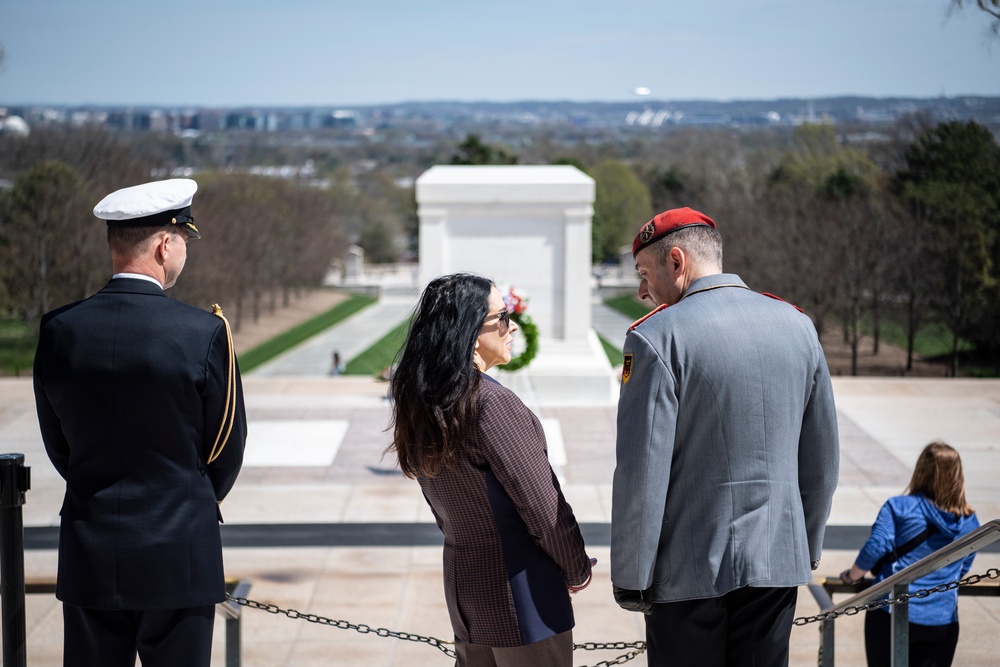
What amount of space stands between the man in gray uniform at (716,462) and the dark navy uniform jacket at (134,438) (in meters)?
1.11

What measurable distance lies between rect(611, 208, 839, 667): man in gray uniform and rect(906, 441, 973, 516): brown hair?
1534 mm

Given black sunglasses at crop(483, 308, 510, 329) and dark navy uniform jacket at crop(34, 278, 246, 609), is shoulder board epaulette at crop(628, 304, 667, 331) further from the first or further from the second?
dark navy uniform jacket at crop(34, 278, 246, 609)

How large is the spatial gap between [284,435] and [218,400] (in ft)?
28.7

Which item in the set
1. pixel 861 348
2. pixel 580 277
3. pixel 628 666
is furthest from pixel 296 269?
pixel 628 666

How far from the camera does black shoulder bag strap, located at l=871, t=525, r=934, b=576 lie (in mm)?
4234

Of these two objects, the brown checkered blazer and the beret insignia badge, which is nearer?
the brown checkered blazer

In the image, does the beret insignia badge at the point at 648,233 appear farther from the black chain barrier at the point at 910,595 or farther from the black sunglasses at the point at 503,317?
the black chain barrier at the point at 910,595

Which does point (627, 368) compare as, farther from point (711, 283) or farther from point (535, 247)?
point (535, 247)

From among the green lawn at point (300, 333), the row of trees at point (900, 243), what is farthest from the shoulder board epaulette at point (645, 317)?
the row of trees at point (900, 243)

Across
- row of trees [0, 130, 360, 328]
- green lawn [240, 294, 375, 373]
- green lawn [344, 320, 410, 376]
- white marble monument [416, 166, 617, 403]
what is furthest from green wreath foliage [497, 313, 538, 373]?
row of trees [0, 130, 360, 328]

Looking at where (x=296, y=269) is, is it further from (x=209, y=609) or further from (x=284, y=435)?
(x=209, y=609)

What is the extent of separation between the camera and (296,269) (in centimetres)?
5288

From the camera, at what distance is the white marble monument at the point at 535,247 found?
13.6m

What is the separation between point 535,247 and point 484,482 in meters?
11.3
